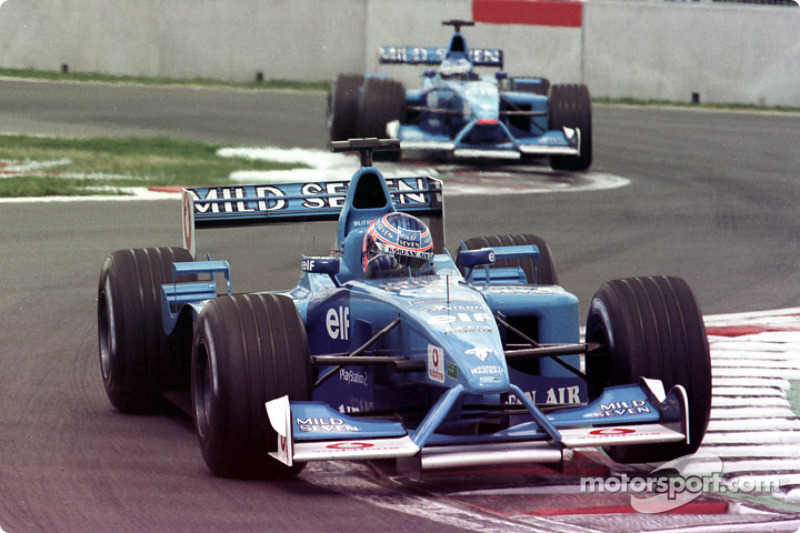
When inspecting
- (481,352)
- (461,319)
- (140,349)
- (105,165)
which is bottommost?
(105,165)

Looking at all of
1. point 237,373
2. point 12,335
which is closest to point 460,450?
point 237,373

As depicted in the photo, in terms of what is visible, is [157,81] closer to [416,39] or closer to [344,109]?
[416,39]

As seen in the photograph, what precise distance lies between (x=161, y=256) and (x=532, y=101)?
13.8 meters

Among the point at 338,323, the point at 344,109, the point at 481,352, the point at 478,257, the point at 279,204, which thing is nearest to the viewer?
the point at 481,352

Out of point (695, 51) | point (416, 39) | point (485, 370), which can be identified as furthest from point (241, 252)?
point (695, 51)

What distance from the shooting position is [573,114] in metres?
21.5

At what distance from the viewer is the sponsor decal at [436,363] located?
693 centimetres

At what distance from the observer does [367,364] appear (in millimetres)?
7102

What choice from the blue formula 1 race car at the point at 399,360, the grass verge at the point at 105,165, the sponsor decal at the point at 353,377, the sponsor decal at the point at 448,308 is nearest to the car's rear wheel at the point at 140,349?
the blue formula 1 race car at the point at 399,360

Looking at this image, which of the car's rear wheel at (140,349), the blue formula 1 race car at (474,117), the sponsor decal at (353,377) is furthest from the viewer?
the blue formula 1 race car at (474,117)

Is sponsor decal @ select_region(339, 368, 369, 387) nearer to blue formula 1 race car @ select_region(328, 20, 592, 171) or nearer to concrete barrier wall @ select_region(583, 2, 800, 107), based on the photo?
blue formula 1 race car @ select_region(328, 20, 592, 171)

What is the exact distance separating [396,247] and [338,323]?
514mm

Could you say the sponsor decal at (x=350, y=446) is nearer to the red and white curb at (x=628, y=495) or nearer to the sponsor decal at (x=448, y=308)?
the red and white curb at (x=628, y=495)

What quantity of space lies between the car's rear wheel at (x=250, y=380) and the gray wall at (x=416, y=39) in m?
26.9
